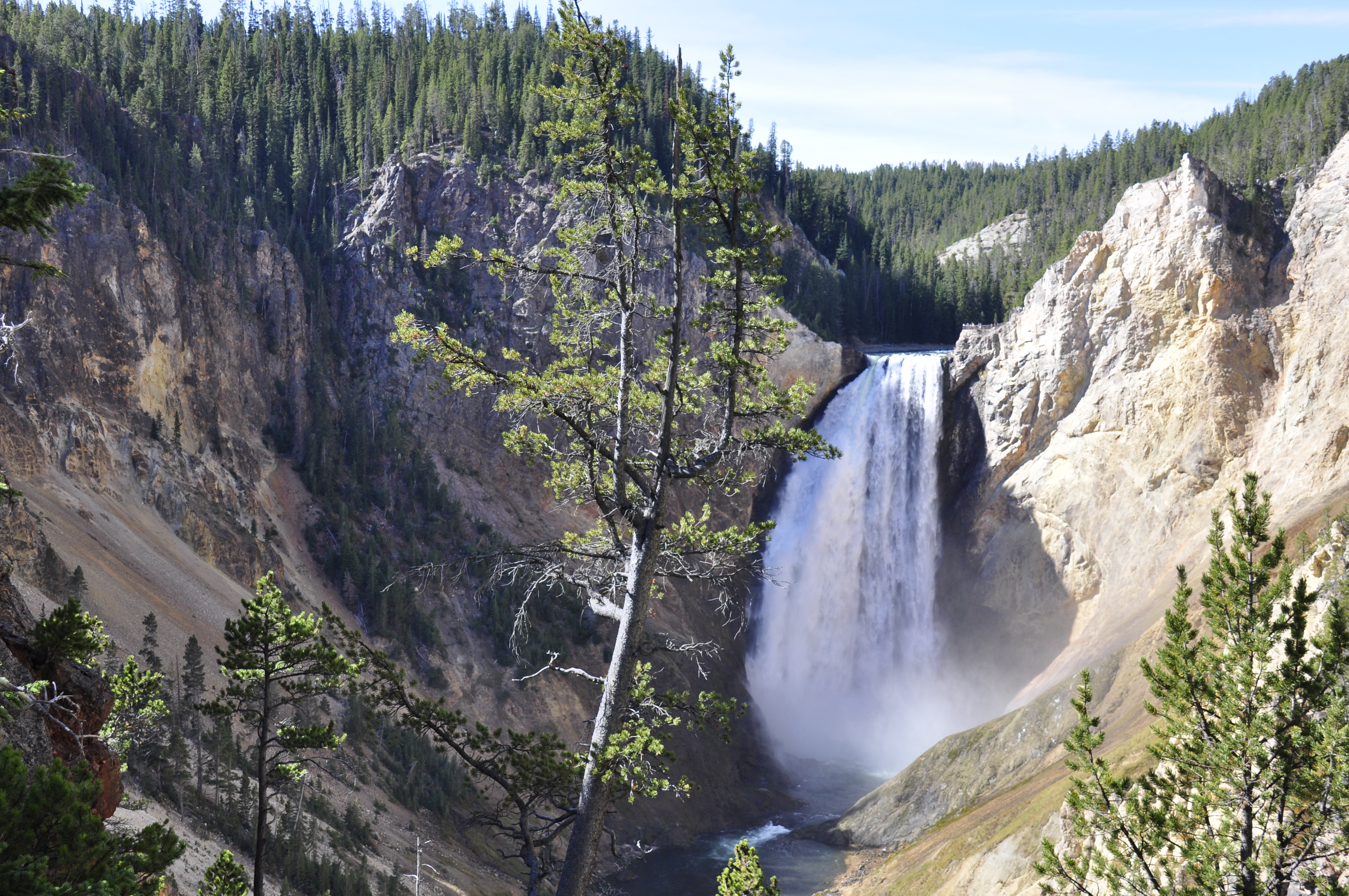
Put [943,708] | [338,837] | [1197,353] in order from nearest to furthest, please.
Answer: [338,837], [1197,353], [943,708]

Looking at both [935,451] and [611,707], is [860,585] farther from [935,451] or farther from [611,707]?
[611,707]

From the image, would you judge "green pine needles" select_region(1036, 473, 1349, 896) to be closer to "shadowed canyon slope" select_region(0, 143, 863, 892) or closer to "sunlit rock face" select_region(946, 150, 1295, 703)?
"shadowed canyon slope" select_region(0, 143, 863, 892)

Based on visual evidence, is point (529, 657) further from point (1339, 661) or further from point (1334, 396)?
point (1339, 661)

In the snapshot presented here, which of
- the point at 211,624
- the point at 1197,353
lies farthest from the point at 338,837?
the point at 1197,353

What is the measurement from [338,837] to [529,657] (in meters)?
18.0

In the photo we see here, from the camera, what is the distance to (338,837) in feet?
105

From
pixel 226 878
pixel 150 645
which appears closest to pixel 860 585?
pixel 150 645

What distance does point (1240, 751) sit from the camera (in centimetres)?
1031

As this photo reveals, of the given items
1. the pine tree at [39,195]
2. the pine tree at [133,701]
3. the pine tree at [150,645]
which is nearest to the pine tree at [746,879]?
the pine tree at [133,701]

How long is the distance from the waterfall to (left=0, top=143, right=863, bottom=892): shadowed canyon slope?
282cm

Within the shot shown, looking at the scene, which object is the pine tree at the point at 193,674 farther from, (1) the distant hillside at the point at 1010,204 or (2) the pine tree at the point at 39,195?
(1) the distant hillside at the point at 1010,204

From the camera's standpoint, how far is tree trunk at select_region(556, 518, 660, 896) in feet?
30.6

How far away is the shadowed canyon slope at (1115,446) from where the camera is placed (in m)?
36.3

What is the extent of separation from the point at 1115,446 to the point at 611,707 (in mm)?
43346
